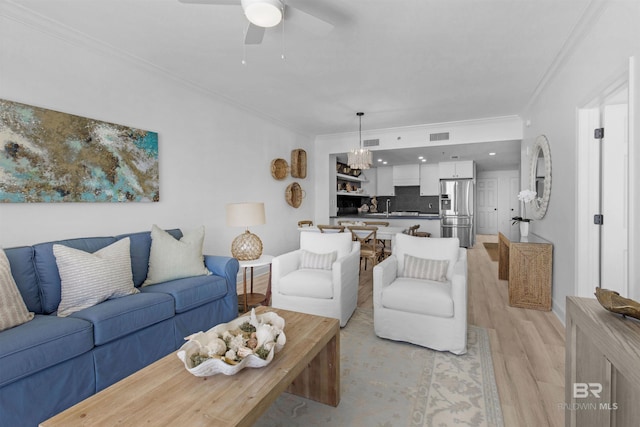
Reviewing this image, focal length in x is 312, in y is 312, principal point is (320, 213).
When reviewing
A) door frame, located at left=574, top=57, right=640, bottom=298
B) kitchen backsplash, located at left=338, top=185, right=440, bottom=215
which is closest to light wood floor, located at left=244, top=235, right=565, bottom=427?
door frame, located at left=574, top=57, right=640, bottom=298

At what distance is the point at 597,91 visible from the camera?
2.27 metres

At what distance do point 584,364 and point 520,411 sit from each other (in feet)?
1.96

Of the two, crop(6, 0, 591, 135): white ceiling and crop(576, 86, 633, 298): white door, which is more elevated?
crop(6, 0, 591, 135): white ceiling

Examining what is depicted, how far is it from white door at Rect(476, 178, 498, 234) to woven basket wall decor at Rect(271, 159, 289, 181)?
737 cm

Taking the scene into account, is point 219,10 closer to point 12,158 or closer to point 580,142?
point 12,158

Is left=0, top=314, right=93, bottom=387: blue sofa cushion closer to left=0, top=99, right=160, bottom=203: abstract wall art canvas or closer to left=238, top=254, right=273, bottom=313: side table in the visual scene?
left=0, top=99, right=160, bottom=203: abstract wall art canvas

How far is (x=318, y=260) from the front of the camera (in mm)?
3303

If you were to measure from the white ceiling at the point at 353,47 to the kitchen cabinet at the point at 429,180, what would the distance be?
398 cm

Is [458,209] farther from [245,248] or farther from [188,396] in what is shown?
[188,396]

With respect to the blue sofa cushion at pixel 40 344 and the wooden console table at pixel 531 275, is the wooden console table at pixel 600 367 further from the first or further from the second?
the blue sofa cushion at pixel 40 344

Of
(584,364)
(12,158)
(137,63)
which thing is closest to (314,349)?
(584,364)

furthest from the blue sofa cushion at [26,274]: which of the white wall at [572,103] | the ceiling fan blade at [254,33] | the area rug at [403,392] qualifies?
the white wall at [572,103]

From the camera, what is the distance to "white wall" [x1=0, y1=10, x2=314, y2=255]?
2.36 m

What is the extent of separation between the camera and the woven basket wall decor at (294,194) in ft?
18.6
